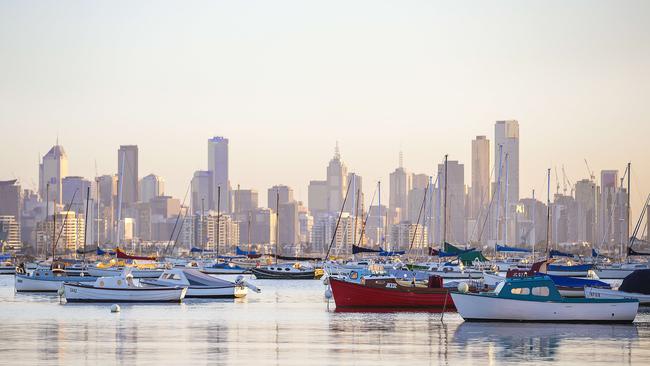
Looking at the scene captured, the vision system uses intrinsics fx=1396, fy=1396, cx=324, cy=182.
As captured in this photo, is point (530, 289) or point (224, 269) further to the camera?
point (224, 269)

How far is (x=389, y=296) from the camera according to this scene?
7356 centimetres

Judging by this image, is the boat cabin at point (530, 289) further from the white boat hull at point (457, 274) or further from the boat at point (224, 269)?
the boat at point (224, 269)

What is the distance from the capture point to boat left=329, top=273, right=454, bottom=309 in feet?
240

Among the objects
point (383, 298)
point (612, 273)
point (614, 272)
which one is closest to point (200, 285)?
point (383, 298)

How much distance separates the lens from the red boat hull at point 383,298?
240 feet

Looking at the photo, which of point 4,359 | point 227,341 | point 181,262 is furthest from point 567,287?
point 181,262

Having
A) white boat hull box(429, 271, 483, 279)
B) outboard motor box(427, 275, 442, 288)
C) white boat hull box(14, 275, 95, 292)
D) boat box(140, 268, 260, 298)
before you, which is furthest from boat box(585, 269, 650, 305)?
white boat hull box(429, 271, 483, 279)

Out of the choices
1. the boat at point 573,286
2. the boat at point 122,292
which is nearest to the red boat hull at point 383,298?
the boat at point 573,286

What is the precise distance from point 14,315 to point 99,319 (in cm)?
608

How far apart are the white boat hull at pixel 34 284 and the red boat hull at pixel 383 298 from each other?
34853mm

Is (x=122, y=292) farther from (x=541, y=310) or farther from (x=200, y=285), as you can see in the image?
(x=541, y=310)

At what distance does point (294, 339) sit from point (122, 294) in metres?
29.1

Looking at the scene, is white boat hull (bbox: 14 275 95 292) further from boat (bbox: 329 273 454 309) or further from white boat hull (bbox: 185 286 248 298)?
boat (bbox: 329 273 454 309)

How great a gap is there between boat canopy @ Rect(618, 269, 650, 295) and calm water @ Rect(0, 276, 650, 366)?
4024 millimetres
